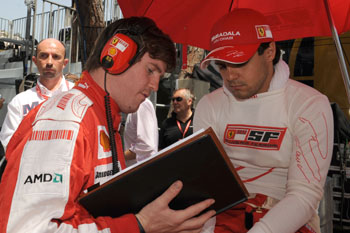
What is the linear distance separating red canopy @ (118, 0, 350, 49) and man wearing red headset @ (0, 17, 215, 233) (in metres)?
1.11

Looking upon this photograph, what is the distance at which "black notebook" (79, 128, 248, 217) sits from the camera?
1.12 m

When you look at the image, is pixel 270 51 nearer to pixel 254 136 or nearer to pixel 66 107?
pixel 254 136

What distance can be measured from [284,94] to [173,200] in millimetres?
975

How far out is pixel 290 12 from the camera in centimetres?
247

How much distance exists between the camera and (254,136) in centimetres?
187

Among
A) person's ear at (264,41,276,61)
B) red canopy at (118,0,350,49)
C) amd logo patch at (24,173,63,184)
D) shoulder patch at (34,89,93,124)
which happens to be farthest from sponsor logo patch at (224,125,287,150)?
amd logo patch at (24,173,63,184)

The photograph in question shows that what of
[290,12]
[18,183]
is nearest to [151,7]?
[290,12]

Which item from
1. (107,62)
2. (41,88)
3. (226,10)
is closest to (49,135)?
(107,62)

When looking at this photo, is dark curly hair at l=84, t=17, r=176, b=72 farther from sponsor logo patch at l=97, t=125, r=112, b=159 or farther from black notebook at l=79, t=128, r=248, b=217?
black notebook at l=79, t=128, r=248, b=217

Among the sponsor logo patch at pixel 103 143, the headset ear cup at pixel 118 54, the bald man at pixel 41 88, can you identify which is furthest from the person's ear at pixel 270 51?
the bald man at pixel 41 88

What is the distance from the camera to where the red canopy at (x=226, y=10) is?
2.44 meters

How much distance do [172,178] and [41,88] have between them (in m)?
2.86

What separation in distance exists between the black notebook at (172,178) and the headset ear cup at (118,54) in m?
0.43

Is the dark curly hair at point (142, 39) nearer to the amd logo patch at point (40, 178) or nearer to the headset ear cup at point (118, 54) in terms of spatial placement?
the headset ear cup at point (118, 54)
